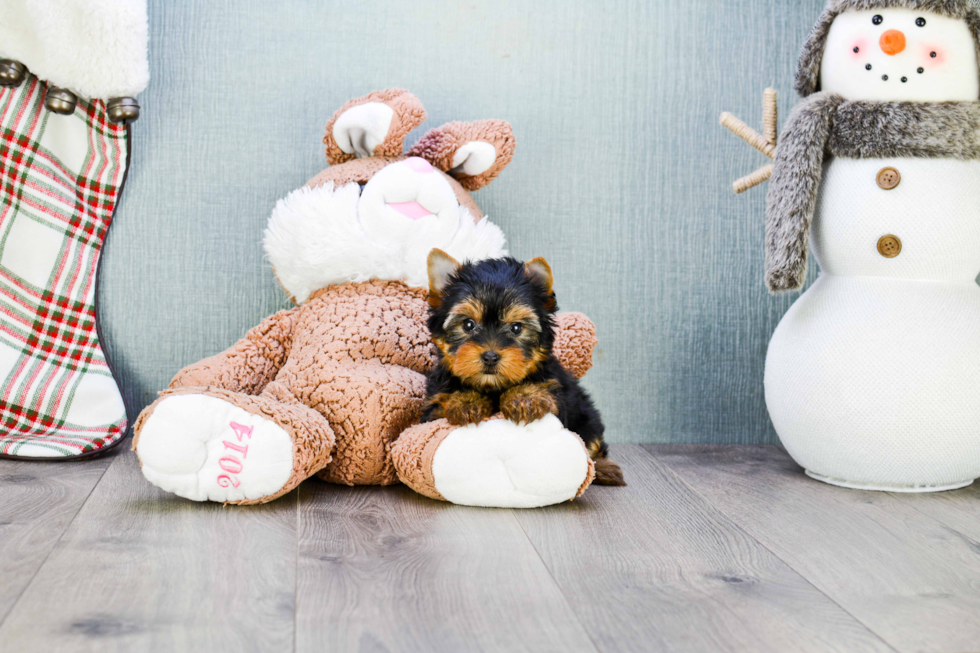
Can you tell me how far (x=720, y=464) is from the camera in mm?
1930

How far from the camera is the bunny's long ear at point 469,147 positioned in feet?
6.02

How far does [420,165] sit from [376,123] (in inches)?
5.0

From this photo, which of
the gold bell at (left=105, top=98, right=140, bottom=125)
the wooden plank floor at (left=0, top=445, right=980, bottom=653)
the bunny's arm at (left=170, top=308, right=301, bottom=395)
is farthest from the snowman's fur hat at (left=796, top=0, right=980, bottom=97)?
the gold bell at (left=105, top=98, right=140, bottom=125)

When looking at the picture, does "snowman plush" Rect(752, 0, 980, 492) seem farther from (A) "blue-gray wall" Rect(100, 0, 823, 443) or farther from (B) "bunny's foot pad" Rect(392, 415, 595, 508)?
(B) "bunny's foot pad" Rect(392, 415, 595, 508)

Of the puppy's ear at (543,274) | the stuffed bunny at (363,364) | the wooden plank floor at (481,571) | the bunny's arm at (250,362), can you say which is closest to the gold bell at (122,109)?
the stuffed bunny at (363,364)

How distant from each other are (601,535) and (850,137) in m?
0.96

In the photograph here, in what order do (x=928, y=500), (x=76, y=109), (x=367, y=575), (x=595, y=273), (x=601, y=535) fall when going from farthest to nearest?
(x=595, y=273) < (x=76, y=109) < (x=928, y=500) < (x=601, y=535) < (x=367, y=575)

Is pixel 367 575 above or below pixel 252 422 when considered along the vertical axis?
below

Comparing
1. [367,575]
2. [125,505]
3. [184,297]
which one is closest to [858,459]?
[367,575]

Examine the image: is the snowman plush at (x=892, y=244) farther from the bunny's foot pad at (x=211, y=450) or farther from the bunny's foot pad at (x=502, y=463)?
the bunny's foot pad at (x=211, y=450)

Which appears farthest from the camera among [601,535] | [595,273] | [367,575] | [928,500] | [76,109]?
[595,273]

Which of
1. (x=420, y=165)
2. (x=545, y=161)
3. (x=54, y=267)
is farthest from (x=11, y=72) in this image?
(x=545, y=161)

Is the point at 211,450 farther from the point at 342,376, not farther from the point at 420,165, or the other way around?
the point at 420,165

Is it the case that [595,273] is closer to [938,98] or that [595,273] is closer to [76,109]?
[938,98]
